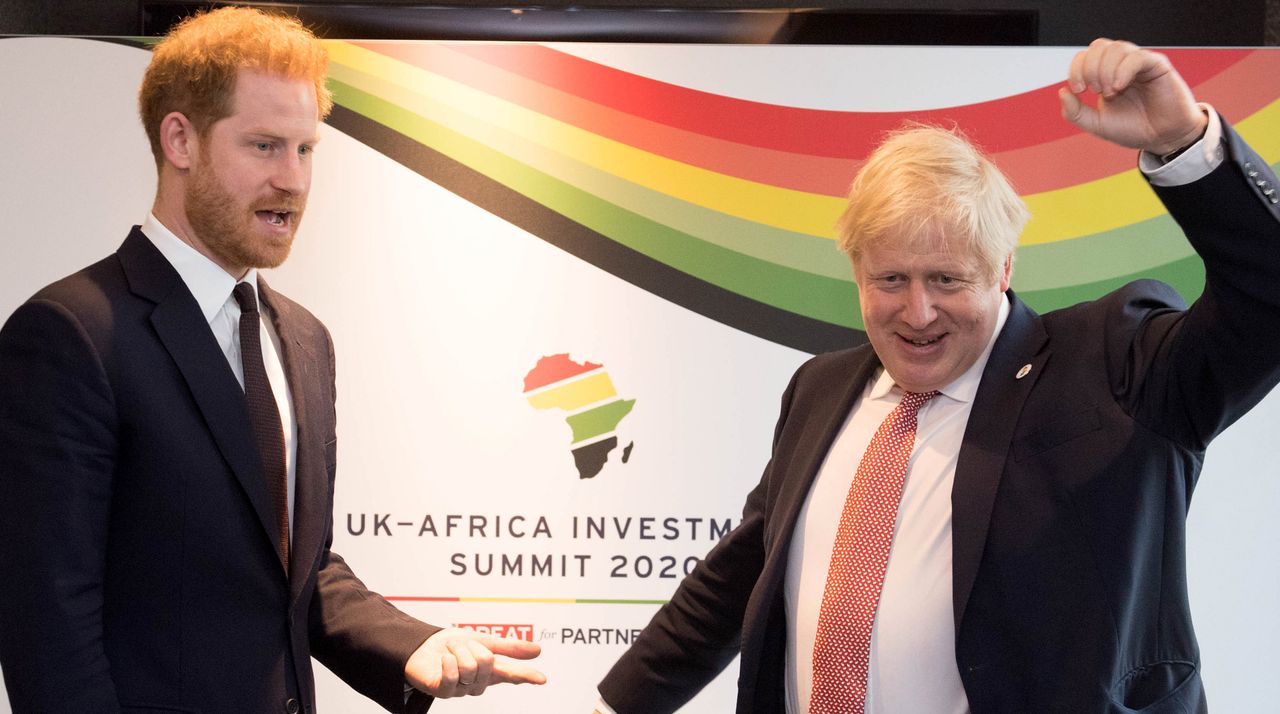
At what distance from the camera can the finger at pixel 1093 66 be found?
146cm

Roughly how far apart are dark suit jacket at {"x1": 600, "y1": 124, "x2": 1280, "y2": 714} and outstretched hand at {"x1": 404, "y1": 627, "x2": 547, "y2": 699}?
0.71 meters

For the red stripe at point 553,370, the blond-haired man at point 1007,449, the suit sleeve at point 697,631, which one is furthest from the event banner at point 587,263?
the blond-haired man at point 1007,449

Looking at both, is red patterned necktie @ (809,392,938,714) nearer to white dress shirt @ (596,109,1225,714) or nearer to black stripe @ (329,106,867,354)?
white dress shirt @ (596,109,1225,714)


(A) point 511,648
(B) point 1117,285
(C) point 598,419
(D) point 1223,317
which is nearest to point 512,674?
(A) point 511,648

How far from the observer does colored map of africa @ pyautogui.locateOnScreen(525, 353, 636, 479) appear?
133 inches

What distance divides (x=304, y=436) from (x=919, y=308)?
98cm

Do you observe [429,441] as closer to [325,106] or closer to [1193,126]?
[325,106]

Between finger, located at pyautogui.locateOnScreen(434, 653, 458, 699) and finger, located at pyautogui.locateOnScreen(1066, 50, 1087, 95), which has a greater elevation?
finger, located at pyautogui.locateOnScreen(1066, 50, 1087, 95)

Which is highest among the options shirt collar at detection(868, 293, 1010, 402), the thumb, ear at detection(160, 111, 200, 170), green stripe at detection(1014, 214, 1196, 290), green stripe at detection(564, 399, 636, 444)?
green stripe at detection(1014, 214, 1196, 290)

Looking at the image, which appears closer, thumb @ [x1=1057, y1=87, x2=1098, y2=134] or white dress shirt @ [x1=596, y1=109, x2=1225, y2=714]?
thumb @ [x1=1057, y1=87, x2=1098, y2=134]

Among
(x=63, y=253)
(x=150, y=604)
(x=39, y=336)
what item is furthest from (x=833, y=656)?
(x=63, y=253)

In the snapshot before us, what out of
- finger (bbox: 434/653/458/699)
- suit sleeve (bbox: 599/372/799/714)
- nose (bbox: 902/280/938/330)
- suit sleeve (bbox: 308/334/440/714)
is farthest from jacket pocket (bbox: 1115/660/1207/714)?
suit sleeve (bbox: 308/334/440/714)

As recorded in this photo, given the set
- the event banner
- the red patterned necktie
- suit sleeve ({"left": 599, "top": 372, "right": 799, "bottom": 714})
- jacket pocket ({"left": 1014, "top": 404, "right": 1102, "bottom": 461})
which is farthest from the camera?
the event banner

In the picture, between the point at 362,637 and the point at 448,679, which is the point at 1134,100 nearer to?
the point at 448,679
